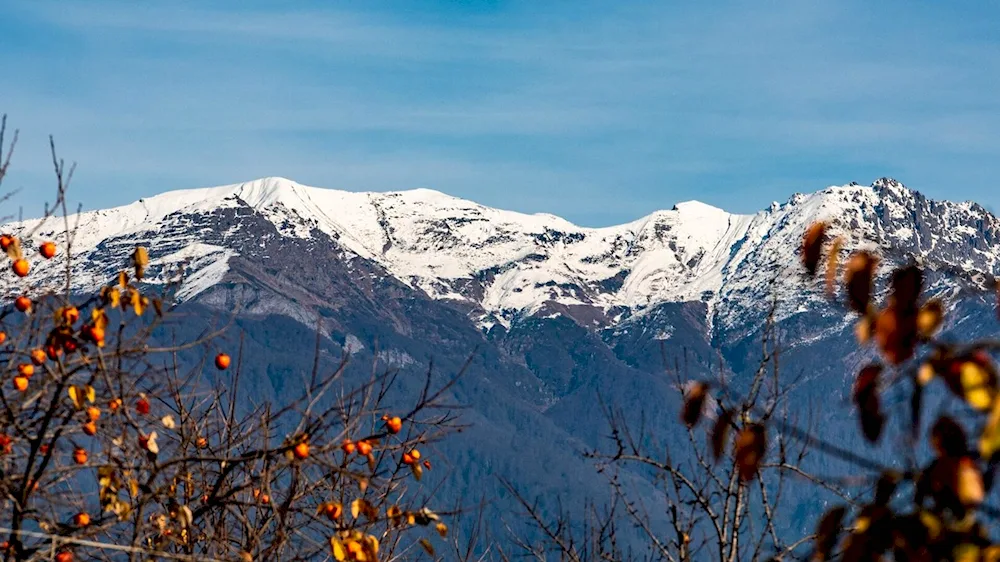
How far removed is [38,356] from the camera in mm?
7184

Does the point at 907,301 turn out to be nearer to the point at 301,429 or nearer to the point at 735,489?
the point at 301,429

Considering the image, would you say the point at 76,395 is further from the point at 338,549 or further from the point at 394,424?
the point at 394,424

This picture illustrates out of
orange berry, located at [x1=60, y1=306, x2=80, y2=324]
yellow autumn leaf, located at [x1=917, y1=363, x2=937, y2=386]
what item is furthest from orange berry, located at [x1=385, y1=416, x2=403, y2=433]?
yellow autumn leaf, located at [x1=917, y1=363, x2=937, y2=386]

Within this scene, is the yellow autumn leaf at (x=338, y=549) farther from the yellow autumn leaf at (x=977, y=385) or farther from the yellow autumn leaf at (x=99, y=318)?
the yellow autumn leaf at (x=977, y=385)

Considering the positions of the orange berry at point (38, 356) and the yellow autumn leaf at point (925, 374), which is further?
the orange berry at point (38, 356)

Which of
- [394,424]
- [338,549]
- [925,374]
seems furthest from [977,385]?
[394,424]

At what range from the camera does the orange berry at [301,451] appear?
7.05m

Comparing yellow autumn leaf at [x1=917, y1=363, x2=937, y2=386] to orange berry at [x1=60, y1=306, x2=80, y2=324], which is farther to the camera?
orange berry at [x1=60, y1=306, x2=80, y2=324]

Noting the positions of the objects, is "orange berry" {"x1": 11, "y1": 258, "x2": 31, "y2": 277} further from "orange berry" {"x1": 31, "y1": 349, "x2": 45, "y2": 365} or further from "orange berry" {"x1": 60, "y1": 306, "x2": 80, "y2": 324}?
"orange berry" {"x1": 60, "y1": 306, "x2": 80, "y2": 324}

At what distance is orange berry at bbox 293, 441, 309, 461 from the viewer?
23.1ft

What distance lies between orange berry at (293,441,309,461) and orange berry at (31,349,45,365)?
1.40 meters

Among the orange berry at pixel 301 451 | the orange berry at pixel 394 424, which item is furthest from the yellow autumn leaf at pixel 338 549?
the orange berry at pixel 394 424

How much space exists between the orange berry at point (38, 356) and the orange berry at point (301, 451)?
1402mm

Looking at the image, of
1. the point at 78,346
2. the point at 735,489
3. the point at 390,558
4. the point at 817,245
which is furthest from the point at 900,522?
the point at 390,558
